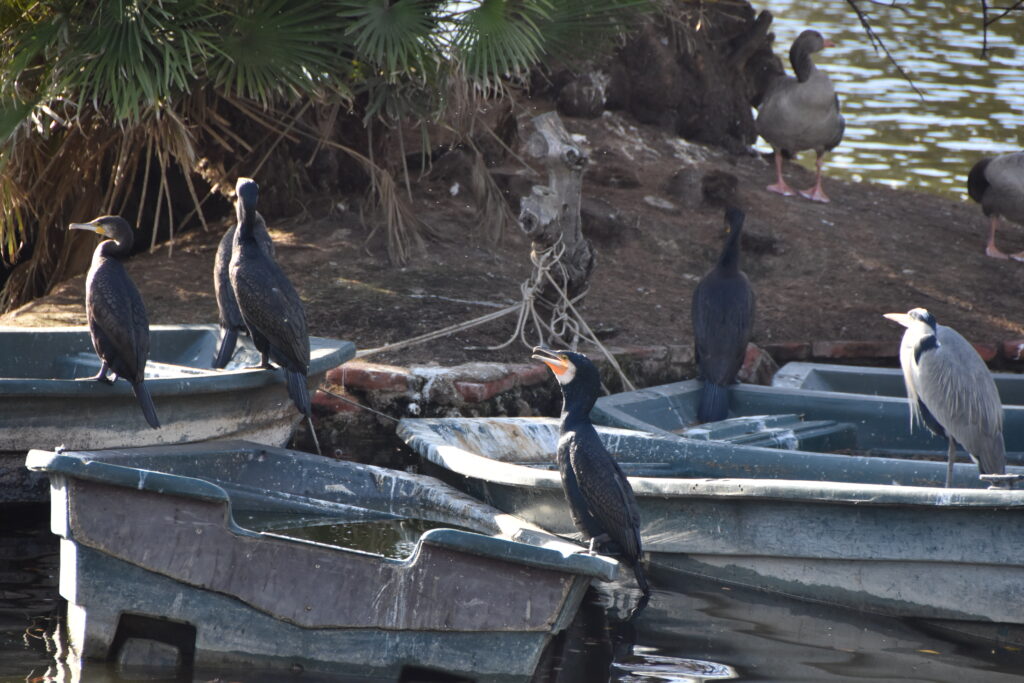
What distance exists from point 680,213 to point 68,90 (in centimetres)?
473

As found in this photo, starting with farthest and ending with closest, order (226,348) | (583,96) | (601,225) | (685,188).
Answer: (583,96) → (685,188) → (601,225) → (226,348)

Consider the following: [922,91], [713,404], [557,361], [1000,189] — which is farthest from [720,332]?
[922,91]

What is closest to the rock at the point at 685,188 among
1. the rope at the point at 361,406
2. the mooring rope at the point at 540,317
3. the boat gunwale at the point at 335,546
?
the mooring rope at the point at 540,317

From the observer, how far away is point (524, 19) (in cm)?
754

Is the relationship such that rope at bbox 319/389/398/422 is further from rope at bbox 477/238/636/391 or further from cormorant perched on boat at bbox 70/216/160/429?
cormorant perched on boat at bbox 70/216/160/429

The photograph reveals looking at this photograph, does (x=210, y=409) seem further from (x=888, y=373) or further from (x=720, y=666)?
(x=888, y=373)

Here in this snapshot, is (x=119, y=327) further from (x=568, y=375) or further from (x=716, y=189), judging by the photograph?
(x=716, y=189)

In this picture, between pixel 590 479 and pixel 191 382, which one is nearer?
pixel 590 479

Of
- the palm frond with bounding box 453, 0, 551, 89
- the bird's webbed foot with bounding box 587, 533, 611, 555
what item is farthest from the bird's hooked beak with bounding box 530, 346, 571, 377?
the palm frond with bounding box 453, 0, 551, 89

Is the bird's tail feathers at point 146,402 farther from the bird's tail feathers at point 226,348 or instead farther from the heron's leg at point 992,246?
the heron's leg at point 992,246

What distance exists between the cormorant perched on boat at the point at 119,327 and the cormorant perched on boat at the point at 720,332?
9.17 feet

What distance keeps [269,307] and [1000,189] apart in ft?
21.3

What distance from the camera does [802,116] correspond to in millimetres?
10500

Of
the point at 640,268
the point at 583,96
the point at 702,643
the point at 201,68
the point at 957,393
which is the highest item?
the point at 201,68
